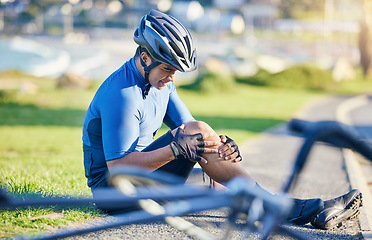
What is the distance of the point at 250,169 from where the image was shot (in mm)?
6477

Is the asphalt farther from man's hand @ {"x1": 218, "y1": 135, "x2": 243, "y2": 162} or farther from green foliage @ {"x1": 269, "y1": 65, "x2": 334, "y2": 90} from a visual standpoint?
green foliage @ {"x1": 269, "y1": 65, "x2": 334, "y2": 90}

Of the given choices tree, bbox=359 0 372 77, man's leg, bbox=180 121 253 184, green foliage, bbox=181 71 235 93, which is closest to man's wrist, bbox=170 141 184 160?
man's leg, bbox=180 121 253 184

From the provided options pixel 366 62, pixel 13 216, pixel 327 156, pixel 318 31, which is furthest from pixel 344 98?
pixel 318 31

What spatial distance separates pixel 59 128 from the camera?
10.4m

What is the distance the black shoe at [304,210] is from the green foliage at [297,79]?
15.6 m

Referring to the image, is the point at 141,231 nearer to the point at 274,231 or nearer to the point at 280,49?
the point at 274,231

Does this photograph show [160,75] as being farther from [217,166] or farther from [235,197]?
[235,197]

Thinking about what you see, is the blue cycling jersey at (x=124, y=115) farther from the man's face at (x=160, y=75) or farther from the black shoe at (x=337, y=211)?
the black shoe at (x=337, y=211)

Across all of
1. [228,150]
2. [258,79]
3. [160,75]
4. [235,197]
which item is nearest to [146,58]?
[160,75]

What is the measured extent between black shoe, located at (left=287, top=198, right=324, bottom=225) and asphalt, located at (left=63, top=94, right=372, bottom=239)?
97 millimetres

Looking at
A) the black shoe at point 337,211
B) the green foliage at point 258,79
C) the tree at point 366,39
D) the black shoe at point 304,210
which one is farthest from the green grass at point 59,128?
the tree at point 366,39

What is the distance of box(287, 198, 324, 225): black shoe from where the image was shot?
3.77 meters

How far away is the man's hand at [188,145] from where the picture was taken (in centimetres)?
328

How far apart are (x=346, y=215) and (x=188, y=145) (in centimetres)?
140
